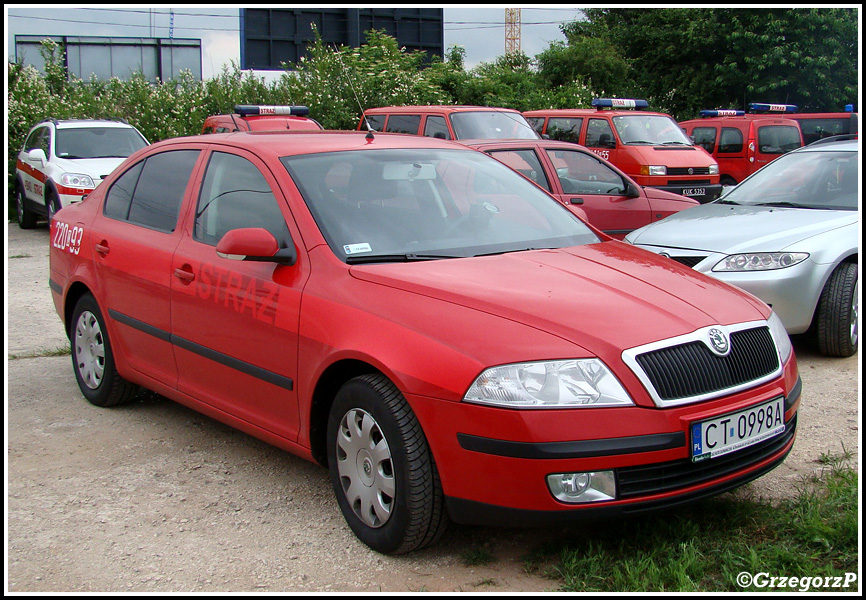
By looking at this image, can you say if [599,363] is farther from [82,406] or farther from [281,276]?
[82,406]

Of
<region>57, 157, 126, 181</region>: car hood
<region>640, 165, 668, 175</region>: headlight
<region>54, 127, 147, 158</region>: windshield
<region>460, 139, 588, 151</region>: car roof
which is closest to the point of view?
<region>460, 139, 588, 151</region>: car roof

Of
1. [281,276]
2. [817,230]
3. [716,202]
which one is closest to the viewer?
[281,276]

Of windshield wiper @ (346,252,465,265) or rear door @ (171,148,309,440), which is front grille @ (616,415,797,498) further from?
rear door @ (171,148,309,440)

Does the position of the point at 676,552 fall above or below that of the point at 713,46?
below

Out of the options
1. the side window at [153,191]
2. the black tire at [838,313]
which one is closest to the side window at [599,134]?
the black tire at [838,313]

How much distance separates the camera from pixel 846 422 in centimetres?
481

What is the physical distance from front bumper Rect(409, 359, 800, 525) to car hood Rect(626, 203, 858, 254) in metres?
3.22

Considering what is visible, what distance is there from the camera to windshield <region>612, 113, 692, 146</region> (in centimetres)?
1457

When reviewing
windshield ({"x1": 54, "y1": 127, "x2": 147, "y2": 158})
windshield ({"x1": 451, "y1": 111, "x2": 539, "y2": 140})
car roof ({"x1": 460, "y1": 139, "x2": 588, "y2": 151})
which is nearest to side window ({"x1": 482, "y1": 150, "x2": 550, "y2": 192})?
car roof ({"x1": 460, "y1": 139, "x2": 588, "y2": 151})

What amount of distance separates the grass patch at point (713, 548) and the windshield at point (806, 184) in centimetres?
365

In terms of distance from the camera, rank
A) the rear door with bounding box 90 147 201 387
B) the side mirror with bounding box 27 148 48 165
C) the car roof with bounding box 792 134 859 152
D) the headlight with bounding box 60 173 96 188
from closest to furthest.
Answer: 1. the rear door with bounding box 90 147 201 387
2. the car roof with bounding box 792 134 859 152
3. the headlight with bounding box 60 173 96 188
4. the side mirror with bounding box 27 148 48 165

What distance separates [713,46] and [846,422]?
29.2 m

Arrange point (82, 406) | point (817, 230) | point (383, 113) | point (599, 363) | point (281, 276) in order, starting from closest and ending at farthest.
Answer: point (599, 363), point (281, 276), point (82, 406), point (817, 230), point (383, 113)

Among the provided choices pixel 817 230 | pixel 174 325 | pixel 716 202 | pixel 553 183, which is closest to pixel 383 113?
pixel 553 183
